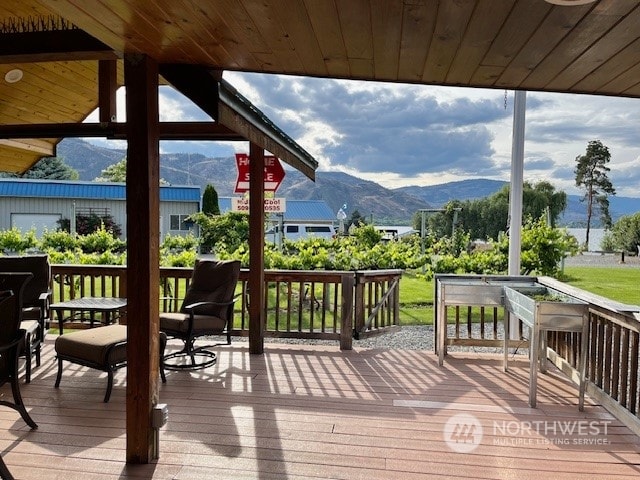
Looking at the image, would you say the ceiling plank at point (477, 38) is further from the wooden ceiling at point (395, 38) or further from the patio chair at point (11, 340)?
the patio chair at point (11, 340)

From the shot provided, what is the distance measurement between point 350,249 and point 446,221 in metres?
2.11

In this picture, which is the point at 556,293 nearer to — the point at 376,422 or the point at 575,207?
the point at 575,207

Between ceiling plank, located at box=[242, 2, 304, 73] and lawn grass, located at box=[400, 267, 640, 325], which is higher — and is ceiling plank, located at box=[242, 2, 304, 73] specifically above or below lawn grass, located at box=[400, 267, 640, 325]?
above

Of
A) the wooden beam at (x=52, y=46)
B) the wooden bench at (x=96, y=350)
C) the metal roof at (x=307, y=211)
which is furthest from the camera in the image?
the metal roof at (x=307, y=211)

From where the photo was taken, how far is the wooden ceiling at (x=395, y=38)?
1.83 meters

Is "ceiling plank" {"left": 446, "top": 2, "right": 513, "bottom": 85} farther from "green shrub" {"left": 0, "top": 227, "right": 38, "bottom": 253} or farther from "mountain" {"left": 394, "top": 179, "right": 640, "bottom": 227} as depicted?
"green shrub" {"left": 0, "top": 227, "right": 38, "bottom": 253}

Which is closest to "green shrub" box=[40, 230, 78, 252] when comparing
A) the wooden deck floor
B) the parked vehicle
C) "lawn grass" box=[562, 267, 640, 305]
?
the parked vehicle

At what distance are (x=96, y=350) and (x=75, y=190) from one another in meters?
14.0

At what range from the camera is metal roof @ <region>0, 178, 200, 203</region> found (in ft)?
50.0

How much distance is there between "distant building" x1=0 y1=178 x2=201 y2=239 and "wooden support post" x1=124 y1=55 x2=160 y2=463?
491 inches

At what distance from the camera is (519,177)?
5.41m

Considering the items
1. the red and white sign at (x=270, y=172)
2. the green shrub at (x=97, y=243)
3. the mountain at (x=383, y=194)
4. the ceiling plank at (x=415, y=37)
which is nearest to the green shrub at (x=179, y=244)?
the green shrub at (x=97, y=243)

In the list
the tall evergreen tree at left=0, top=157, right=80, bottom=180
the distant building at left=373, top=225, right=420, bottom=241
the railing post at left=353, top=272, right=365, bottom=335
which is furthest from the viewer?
the tall evergreen tree at left=0, top=157, right=80, bottom=180

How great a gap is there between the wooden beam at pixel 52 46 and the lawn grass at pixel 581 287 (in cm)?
477
